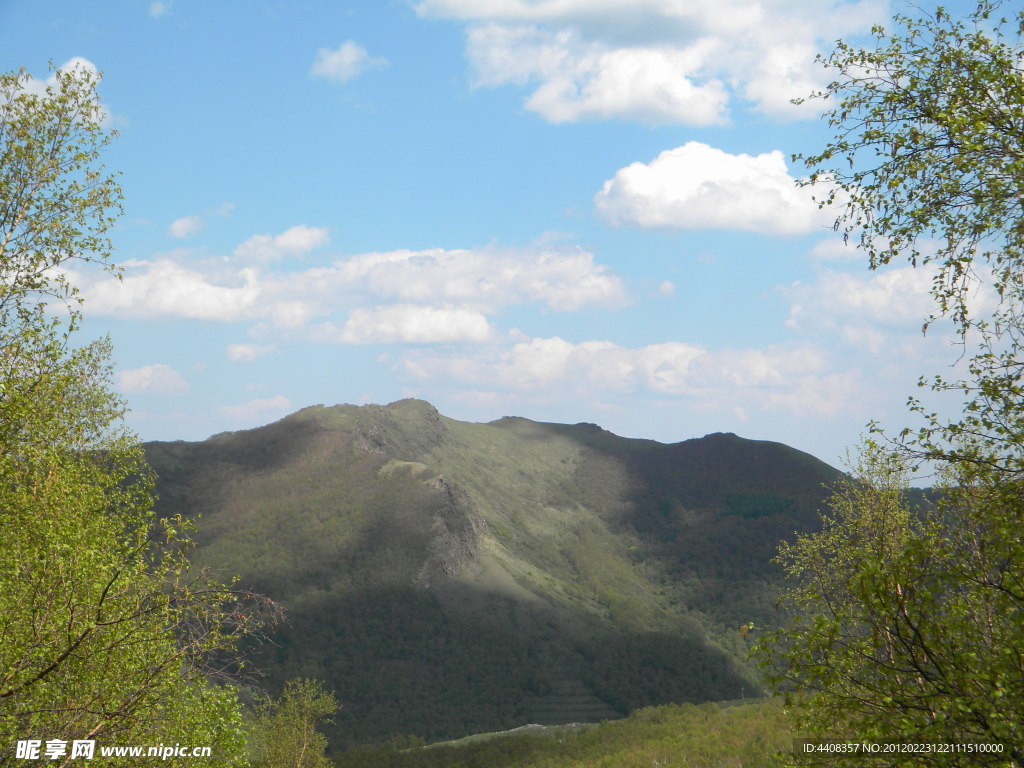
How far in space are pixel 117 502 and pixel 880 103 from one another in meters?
27.2

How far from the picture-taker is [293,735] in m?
51.1

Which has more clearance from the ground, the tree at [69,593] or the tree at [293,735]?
the tree at [69,593]

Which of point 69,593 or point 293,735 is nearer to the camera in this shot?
point 69,593

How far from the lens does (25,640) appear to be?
11.5 m

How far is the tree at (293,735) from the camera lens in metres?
49.5

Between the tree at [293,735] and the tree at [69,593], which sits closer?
the tree at [69,593]

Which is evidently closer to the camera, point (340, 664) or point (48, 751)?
point (48, 751)

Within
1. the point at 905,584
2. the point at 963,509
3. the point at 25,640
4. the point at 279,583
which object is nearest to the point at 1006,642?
the point at 905,584

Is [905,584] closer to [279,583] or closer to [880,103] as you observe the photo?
[880,103]

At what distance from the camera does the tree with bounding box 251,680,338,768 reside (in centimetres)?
4947

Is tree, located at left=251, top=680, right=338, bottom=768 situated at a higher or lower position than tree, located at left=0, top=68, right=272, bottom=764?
lower

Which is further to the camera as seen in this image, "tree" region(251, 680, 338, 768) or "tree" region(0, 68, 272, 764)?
"tree" region(251, 680, 338, 768)

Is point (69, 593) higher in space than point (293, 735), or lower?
higher

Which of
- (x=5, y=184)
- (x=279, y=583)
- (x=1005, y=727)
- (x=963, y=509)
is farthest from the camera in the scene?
(x=279, y=583)
